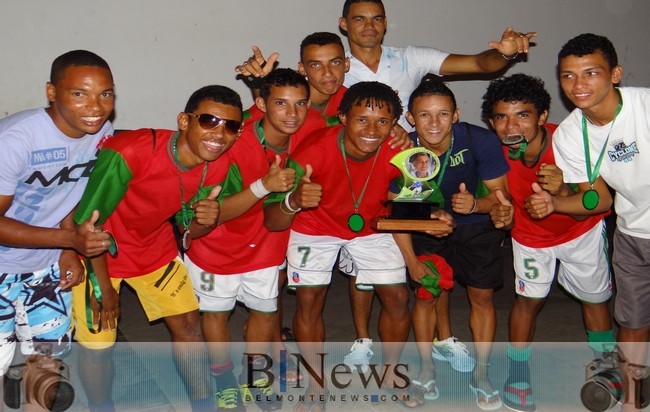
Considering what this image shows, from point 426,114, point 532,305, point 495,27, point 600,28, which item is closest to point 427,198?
point 426,114

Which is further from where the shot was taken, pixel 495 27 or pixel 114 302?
pixel 495 27

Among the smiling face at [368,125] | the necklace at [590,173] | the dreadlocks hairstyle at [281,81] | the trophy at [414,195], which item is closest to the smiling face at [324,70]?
the dreadlocks hairstyle at [281,81]

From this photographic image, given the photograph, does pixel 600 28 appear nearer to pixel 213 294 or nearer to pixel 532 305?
pixel 532 305

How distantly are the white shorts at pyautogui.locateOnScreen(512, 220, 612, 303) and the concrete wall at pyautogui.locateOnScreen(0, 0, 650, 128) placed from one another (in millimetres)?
3645

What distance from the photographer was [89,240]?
3906 mm

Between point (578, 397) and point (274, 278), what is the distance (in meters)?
2.07

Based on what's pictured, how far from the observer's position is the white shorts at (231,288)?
4.87 meters

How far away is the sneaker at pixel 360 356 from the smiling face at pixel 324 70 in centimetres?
168

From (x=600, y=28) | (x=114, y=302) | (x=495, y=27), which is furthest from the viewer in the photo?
(x=600, y=28)

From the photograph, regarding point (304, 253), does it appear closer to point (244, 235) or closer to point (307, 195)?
point (244, 235)

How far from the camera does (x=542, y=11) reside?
29.4ft

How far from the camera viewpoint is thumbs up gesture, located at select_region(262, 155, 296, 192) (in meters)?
4.46

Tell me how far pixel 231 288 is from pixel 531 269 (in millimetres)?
1922

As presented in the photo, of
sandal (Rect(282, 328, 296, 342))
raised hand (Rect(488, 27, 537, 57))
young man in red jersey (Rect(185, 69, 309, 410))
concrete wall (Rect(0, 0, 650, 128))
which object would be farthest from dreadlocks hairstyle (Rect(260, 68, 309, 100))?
concrete wall (Rect(0, 0, 650, 128))
